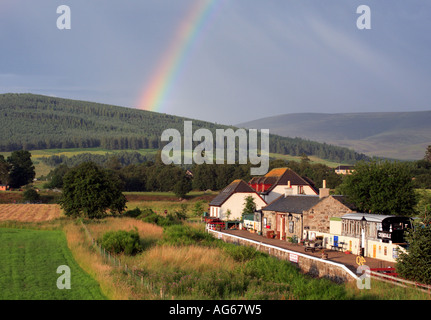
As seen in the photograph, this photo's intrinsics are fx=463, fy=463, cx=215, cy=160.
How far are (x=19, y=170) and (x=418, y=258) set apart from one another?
351 ft

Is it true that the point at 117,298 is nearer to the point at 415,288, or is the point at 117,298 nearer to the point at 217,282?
the point at 217,282

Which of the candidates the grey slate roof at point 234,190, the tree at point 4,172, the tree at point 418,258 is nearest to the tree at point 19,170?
the tree at point 4,172

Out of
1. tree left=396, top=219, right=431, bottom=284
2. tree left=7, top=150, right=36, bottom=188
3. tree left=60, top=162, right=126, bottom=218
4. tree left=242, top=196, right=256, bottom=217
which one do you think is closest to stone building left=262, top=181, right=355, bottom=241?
tree left=242, top=196, right=256, bottom=217

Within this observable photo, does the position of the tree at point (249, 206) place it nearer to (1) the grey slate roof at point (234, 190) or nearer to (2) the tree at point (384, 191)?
(1) the grey slate roof at point (234, 190)

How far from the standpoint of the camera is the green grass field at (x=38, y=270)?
1922 centimetres

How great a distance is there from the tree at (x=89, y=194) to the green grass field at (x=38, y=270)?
13154mm

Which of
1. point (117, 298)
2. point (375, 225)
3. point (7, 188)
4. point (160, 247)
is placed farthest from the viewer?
point (7, 188)

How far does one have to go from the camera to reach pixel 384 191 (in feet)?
111

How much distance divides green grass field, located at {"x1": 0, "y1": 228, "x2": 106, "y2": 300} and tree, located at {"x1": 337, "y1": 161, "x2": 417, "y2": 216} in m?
20.7

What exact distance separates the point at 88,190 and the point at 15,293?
3509 cm

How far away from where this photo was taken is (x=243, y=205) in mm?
52375

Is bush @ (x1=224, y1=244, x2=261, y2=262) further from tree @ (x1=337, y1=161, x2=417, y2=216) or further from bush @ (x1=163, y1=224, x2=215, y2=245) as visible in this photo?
tree @ (x1=337, y1=161, x2=417, y2=216)

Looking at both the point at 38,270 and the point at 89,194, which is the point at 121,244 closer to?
the point at 38,270
